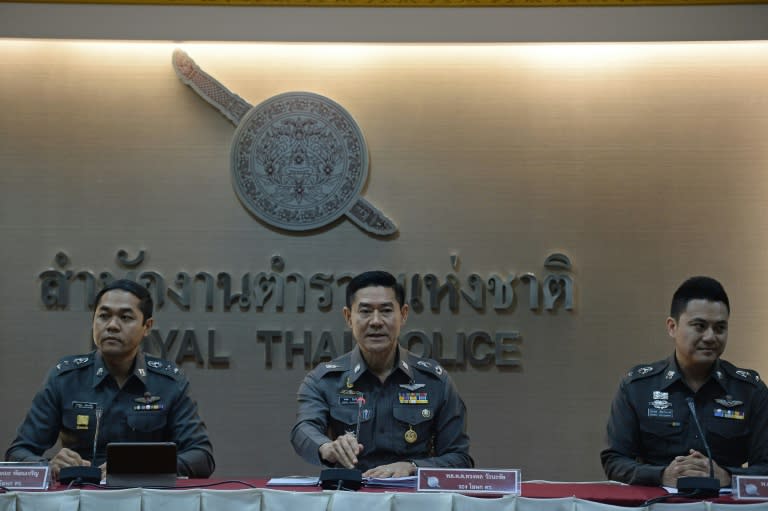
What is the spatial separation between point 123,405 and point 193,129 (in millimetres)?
1753

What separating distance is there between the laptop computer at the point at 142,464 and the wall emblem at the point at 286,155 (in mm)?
2081

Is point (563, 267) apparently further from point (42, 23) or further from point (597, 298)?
point (42, 23)

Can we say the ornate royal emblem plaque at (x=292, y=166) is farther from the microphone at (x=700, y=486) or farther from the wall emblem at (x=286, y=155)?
the microphone at (x=700, y=486)

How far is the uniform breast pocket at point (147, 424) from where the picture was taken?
330 centimetres

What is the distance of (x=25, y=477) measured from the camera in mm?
2553

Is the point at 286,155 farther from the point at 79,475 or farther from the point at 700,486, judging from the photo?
the point at 700,486

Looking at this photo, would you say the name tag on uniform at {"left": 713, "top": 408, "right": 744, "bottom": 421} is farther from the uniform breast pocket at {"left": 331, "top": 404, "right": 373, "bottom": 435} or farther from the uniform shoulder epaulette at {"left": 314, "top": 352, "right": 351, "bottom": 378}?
the uniform shoulder epaulette at {"left": 314, "top": 352, "right": 351, "bottom": 378}

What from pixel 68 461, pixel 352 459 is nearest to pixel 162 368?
pixel 68 461

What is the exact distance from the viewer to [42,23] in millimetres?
4551

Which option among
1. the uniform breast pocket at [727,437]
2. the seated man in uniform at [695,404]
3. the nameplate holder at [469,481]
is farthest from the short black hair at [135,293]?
the uniform breast pocket at [727,437]

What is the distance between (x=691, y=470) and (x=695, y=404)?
1.59 ft

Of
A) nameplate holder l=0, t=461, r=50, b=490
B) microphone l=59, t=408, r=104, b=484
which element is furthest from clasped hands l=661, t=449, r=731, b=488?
nameplate holder l=0, t=461, r=50, b=490

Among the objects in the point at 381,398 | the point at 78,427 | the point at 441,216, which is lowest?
the point at 78,427

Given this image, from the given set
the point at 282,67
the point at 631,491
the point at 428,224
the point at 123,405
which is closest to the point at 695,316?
the point at 631,491
